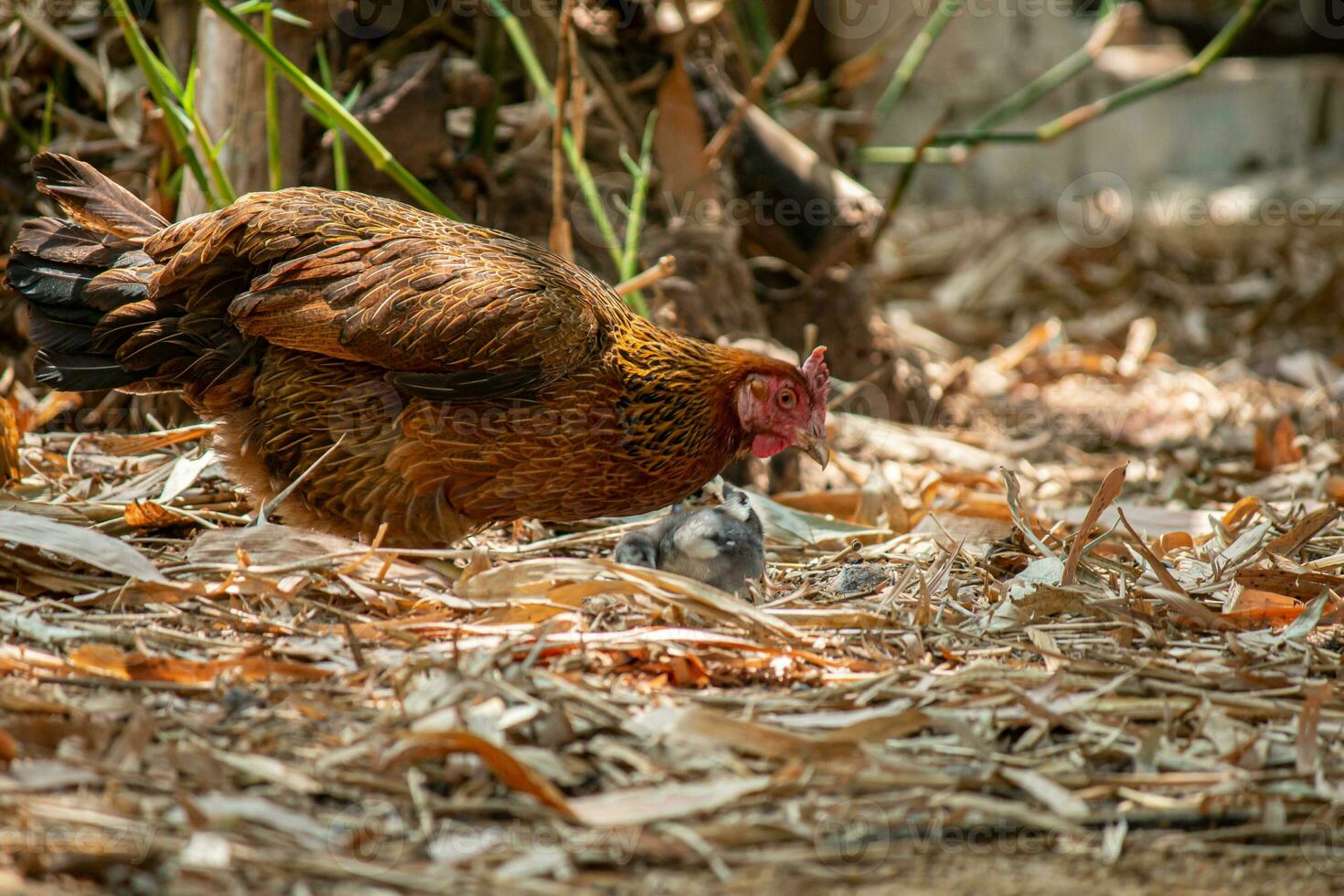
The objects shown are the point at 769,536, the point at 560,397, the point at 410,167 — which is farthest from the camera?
the point at 410,167

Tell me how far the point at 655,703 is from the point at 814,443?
3.92ft

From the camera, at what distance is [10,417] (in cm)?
339

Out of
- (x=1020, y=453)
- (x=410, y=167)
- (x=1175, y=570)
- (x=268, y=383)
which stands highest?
(x=410, y=167)

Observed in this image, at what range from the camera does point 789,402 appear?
3.23 metres

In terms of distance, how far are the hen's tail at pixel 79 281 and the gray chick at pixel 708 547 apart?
1.30 metres

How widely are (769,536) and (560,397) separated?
0.95 m

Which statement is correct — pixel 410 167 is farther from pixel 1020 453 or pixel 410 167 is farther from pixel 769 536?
pixel 1020 453

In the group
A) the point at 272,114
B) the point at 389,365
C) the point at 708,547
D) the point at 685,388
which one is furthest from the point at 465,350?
the point at 272,114

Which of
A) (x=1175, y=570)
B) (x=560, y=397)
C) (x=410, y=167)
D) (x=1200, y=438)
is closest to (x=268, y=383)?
(x=560, y=397)

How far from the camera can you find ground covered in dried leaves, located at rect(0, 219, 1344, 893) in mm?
1776

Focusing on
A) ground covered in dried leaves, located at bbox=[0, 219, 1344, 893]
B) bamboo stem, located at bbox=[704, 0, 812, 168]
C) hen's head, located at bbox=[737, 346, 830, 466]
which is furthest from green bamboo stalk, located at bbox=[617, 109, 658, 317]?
ground covered in dried leaves, located at bbox=[0, 219, 1344, 893]

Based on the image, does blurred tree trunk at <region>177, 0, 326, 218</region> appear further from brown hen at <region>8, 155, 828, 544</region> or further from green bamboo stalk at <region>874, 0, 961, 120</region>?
green bamboo stalk at <region>874, 0, 961, 120</region>

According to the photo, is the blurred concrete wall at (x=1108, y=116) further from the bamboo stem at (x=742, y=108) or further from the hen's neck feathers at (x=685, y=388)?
the hen's neck feathers at (x=685, y=388)

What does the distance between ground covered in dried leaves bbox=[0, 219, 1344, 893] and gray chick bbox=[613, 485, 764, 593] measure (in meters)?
0.10
